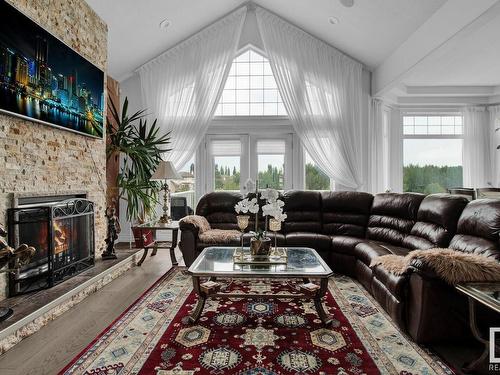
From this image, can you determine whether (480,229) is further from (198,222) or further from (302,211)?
(198,222)

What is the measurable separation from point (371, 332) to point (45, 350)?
226cm

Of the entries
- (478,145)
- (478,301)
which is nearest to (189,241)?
(478,301)

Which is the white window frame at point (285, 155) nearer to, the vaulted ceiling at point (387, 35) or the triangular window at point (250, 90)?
the triangular window at point (250, 90)

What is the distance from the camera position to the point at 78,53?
3.45m

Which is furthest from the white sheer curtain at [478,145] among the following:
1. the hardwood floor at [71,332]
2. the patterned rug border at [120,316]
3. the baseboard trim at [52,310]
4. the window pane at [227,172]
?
the baseboard trim at [52,310]

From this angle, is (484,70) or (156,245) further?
(484,70)

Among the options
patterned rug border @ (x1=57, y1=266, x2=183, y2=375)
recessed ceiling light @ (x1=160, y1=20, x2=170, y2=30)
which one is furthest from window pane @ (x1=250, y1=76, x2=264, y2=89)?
patterned rug border @ (x1=57, y1=266, x2=183, y2=375)

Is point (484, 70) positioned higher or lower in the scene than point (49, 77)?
higher

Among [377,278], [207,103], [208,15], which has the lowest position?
[377,278]

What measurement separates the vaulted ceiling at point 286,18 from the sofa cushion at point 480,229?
227 cm

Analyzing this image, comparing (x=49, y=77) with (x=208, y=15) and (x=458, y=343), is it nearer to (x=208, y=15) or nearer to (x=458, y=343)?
(x=208, y=15)

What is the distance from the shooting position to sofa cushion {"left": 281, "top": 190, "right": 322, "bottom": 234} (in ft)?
14.8

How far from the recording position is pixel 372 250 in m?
3.36

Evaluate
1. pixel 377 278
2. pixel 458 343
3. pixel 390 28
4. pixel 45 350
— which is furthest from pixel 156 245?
pixel 390 28
